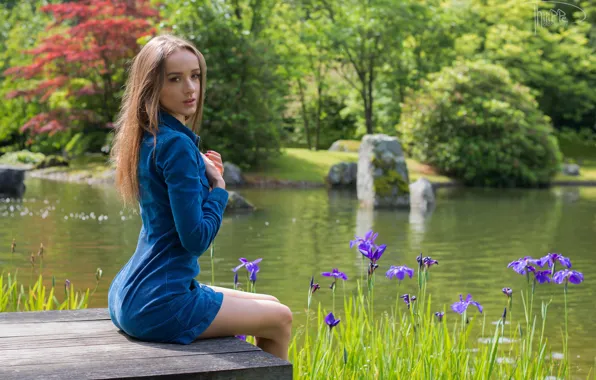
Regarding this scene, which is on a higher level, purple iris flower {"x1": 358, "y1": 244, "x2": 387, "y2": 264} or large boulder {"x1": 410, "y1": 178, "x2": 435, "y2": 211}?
purple iris flower {"x1": 358, "y1": 244, "x2": 387, "y2": 264}

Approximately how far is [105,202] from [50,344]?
15.4 metres

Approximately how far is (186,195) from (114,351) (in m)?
0.58

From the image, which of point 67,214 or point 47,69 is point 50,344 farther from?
point 47,69

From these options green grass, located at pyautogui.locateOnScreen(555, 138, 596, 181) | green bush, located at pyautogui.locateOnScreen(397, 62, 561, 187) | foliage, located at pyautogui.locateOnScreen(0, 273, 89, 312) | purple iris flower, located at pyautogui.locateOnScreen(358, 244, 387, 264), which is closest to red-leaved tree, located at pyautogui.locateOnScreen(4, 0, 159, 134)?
green bush, located at pyautogui.locateOnScreen(397, 62, 561, 187)

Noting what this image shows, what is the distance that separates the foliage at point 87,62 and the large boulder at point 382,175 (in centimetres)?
983

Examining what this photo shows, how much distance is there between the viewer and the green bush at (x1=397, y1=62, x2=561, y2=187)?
1048 inches

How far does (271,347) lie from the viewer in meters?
3.23

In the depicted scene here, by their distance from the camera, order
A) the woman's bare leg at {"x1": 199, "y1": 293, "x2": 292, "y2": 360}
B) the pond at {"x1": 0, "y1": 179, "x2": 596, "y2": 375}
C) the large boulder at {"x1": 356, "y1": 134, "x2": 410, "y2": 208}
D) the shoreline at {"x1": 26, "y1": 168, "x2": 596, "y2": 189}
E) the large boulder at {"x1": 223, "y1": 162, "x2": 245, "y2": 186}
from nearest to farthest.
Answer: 1. the woman's bare leg at {"x1": 199, "y1": 293, "x2": 292, "y2": 360}
2. the pond at {"x1": 0, "y1": 179, "x2": 596, "y2": 375}
3. the large boulder at {"x1": 356, "y1": 134, "x2": 410, "y2": 208}
4. the large boulder at {"x1": 223, "y1": 162, "x2": 245, "y2": 186}
5. the shoreline at {"x1": 26, "y1": 168, "x2": 596, "y2": 189}

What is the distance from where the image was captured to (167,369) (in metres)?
2.60

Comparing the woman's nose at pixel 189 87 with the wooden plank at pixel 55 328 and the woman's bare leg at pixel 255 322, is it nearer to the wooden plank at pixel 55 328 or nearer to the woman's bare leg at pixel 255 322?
the woman's bare leg at pixel 255 322

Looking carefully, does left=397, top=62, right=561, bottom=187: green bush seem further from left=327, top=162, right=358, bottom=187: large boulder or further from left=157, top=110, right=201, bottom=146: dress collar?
left=157, top=110, right=201, bottom=146: dress collar

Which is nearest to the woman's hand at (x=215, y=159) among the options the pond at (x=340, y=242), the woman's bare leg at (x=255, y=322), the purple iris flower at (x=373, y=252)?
the woman's bare leg at (x=255, y=322)

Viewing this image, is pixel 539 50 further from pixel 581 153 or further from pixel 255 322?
pixel 255 322

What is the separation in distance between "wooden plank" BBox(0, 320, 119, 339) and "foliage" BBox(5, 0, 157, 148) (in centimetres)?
2369
